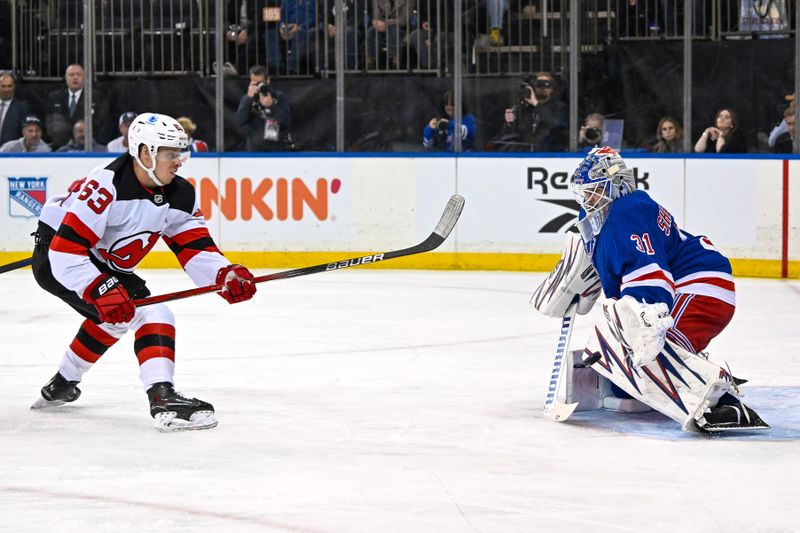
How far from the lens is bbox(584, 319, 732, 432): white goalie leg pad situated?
378 cm

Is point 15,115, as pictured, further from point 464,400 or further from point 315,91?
point 464,400

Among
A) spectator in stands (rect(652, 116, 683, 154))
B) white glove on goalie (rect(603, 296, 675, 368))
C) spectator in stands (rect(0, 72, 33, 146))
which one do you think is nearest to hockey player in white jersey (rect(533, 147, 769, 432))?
white glove on goalie (rect(603, 296, 675, 368))

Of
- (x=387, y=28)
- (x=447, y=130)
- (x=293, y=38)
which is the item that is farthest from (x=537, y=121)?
(x=293, y=38)

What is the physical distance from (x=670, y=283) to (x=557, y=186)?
210 inches

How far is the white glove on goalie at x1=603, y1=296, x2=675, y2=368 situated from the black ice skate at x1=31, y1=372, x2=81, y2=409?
1.75 meters

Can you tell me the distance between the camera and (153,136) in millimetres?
3998

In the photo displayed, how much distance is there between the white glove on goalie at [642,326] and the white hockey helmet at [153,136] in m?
1.37

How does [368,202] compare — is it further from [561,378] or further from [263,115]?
[561,378]

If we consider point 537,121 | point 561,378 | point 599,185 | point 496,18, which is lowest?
point 561,378

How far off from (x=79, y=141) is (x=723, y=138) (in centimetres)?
Answer: 445

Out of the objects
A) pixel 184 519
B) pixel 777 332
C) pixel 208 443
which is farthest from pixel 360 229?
pixel 184 519

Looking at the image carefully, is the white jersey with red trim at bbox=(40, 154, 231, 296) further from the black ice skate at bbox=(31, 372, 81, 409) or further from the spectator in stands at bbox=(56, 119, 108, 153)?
the spectator in stands at bbox=(56, 119, 108, 153)

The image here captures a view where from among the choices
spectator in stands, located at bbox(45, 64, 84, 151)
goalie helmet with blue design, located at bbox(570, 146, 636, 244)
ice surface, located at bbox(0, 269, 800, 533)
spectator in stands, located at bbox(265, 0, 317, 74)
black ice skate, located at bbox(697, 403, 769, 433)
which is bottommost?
ice surface, located at bbox(0, 269, 800, 533)

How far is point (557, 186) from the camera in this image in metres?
9.13
